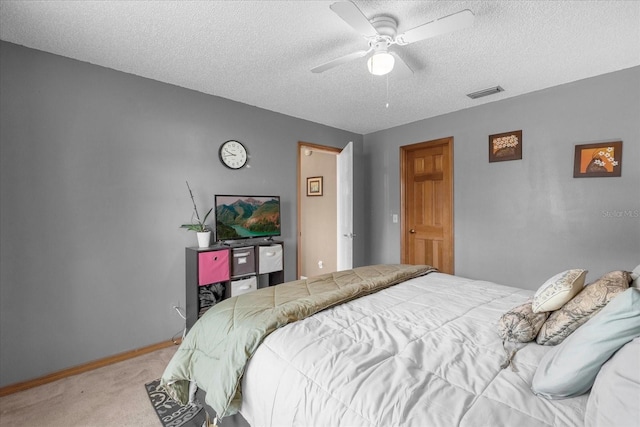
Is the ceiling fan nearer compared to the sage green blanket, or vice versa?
the sage green blanket

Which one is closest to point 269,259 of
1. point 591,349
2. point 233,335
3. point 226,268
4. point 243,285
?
A: point 243,285

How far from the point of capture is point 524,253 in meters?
3.26

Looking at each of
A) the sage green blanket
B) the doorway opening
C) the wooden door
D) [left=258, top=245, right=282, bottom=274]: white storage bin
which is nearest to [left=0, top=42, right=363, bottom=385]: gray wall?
[left=258, top=245, right=282, bottom=274]: white storage bin

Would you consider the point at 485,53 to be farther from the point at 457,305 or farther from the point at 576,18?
the point at 457,305

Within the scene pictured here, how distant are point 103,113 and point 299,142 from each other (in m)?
2.13

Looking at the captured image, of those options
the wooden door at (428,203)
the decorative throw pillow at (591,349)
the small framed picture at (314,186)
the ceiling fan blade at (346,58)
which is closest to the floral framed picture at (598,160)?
the wooden door at (428,203)

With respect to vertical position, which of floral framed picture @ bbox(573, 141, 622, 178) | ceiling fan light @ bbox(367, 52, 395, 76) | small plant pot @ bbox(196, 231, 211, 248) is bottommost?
small plant pot @ bbox(196, 231, 211, 248)

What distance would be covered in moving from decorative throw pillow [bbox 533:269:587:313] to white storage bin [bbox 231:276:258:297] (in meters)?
2.42

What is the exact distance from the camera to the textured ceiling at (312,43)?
1.82 meters

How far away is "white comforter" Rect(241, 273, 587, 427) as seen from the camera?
0.90 m

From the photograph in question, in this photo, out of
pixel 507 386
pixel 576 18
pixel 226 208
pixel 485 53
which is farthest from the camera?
pixel 226 208

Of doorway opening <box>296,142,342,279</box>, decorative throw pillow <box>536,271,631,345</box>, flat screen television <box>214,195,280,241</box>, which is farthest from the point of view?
doorway opening <box>296,142,342,279</box>

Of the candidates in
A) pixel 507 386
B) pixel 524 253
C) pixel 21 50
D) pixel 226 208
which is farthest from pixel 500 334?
pixel 21 50

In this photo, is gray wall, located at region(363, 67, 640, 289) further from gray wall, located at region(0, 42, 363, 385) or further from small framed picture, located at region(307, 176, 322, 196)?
gray wall, located at region(0, 42, 363, 385)
